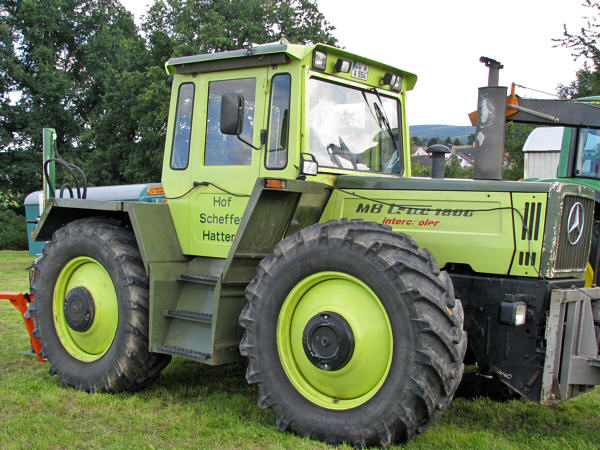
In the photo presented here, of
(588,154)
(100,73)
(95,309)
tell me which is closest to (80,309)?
(95,309)

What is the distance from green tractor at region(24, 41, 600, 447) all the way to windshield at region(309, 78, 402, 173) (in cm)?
2

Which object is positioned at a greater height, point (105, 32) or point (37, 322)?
point (105, 32)

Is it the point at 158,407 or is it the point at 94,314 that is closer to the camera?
the point at 158,407

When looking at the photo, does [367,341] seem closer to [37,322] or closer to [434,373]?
[434,373]

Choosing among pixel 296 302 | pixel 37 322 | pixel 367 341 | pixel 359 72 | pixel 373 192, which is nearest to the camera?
pixel 367 341

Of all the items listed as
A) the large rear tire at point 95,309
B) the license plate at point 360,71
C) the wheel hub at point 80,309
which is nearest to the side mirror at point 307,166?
the license plate at point 360,71

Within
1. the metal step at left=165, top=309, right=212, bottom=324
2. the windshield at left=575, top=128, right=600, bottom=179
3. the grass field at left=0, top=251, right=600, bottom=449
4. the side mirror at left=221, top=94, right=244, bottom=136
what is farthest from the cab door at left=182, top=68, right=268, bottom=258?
the windshield at left=575, top=128, right=600, bottom=179

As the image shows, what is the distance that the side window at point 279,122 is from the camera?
5.05 meters

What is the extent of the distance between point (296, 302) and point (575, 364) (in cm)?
188

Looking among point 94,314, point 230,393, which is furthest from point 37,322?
point 230,393

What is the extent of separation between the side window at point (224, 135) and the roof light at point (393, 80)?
1214 mm

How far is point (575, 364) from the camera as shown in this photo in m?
4.18

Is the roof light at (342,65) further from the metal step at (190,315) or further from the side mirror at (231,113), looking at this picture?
the metal step at (190,315)

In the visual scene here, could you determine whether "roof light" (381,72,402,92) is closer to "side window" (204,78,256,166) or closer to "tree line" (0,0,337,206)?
"side window" (204,78,256,166)
